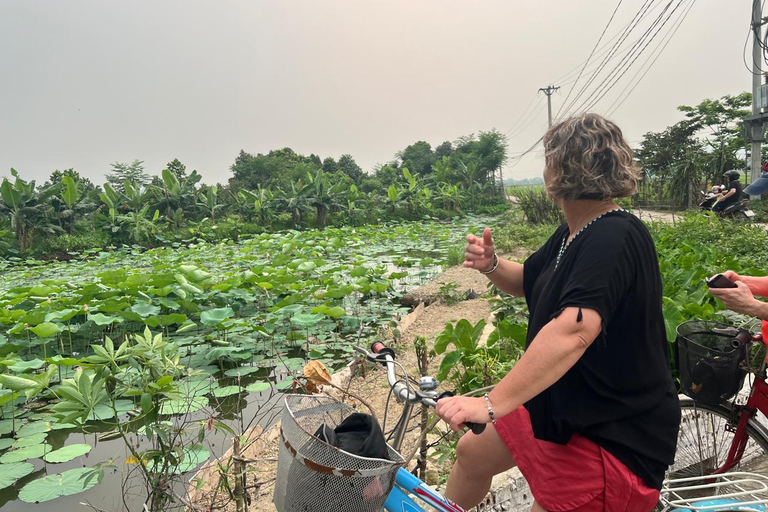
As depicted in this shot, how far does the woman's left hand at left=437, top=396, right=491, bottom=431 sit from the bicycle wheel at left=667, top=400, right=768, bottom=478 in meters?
1.12

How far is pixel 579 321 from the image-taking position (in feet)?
Result: 2.92

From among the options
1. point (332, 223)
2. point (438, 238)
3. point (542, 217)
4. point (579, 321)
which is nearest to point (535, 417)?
point (579, 321)

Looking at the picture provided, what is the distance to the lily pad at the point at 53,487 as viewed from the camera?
87.7 inches

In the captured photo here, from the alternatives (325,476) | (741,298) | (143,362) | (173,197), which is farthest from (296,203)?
(325,476)

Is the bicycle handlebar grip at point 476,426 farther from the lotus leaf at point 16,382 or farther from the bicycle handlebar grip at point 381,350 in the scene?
the lotus leaf at point 16,382

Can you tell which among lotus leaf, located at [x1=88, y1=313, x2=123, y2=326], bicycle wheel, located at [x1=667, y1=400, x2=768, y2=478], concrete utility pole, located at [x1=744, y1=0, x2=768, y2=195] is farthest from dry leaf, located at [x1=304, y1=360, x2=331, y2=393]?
concrete utility pole, located at [x1=744, y1=0, x2=768, y2=195]

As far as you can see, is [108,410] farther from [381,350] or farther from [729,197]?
[729,197]

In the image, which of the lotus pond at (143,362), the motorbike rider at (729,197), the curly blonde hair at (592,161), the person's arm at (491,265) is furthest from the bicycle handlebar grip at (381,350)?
the motorbike rider at (729,197)

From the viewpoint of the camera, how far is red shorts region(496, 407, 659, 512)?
3.31 feet

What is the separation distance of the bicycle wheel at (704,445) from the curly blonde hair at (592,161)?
1.07 metres

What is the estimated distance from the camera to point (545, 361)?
0.90 m

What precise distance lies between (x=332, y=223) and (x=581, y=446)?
16203mm

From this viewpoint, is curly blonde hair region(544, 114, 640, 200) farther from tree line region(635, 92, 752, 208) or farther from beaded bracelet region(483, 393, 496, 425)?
tree line region(635, 92, 752, 208)

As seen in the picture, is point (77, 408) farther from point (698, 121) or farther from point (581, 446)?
point (698, 121)
